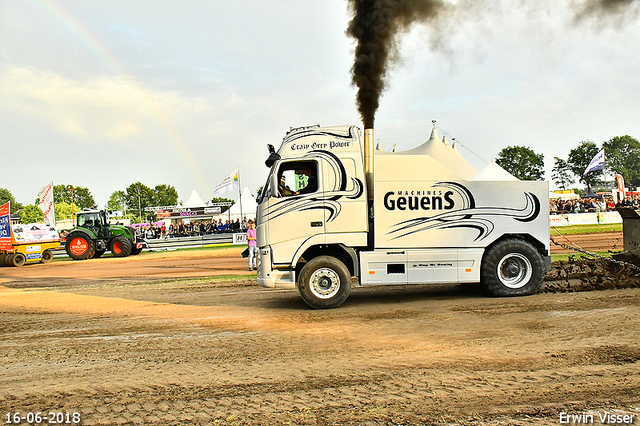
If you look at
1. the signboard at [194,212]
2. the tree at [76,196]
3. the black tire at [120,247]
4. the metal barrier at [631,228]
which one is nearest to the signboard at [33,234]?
the black tire at [120,247]

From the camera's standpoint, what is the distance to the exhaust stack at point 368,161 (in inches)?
344

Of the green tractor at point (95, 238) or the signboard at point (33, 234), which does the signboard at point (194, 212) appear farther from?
the signboard at point (33, 234)

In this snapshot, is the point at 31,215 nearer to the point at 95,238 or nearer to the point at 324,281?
the point at 95,238

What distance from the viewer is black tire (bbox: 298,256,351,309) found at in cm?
849

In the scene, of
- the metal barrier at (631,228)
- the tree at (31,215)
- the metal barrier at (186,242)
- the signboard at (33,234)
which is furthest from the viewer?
the tree at (31,215)

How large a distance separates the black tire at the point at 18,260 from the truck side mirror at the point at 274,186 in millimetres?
21354

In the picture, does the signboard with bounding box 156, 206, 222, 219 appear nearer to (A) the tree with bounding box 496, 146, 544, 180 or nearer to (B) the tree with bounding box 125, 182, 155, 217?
(A) the tree with bounding box 496, 146, 544, 180

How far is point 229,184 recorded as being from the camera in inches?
1511

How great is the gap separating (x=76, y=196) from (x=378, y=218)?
146392 millimetres

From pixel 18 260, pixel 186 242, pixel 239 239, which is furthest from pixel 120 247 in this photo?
pixel 239 239

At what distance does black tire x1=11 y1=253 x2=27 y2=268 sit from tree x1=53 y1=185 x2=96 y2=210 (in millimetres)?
116661

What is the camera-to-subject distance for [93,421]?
13.1 ft

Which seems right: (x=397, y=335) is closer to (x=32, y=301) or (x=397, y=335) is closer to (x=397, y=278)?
(x=397, y=278)

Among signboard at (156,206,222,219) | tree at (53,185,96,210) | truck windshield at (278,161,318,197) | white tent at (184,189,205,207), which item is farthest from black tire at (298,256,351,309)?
tree at (53,185,96,210)
